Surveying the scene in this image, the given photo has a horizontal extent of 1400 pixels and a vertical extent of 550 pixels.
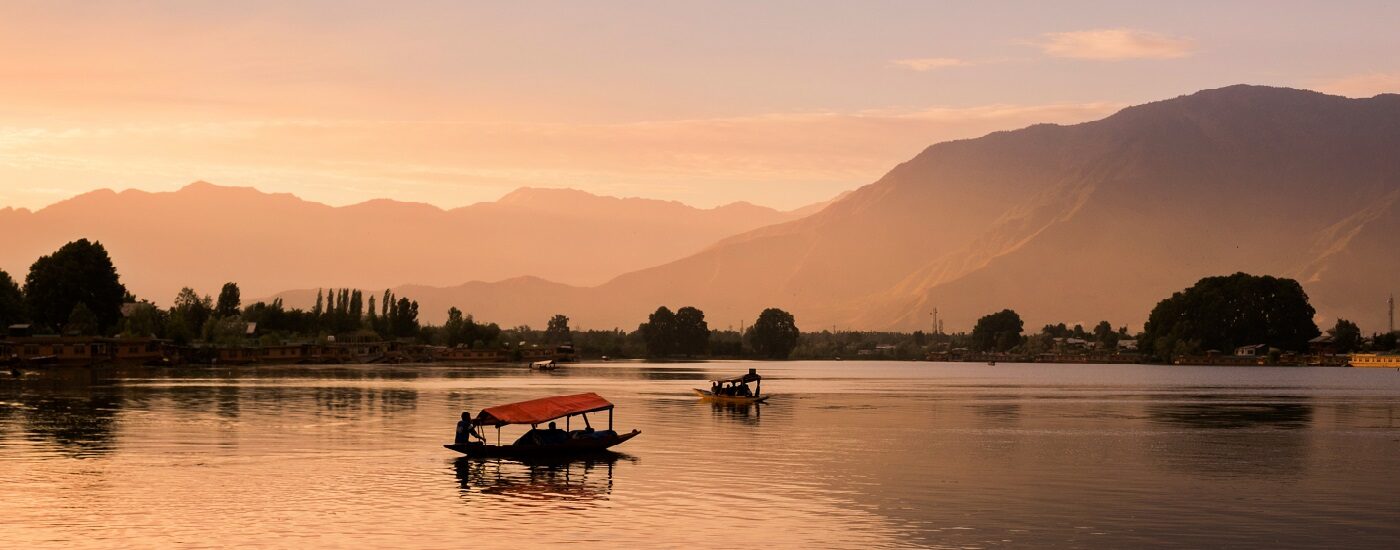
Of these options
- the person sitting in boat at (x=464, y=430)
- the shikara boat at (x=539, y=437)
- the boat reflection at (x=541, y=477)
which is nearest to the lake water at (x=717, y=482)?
the boat reflection at (x=541, y=477)

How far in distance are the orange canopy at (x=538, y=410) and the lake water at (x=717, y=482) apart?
8.25ft

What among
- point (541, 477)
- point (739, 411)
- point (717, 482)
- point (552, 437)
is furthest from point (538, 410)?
point (739, 411)

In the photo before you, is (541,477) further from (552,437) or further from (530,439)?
(552,437)

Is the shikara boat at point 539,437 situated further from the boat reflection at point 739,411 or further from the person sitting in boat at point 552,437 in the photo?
the boat reflection at point 739,411

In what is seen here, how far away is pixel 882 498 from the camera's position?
64.4m

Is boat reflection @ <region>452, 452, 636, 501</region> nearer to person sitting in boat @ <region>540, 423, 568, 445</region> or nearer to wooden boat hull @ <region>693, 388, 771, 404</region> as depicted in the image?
person sitting in boat @ <region>540, 423, 568, 445</region>

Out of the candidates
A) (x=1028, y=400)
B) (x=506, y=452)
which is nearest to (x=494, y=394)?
(x=1028, y=400)

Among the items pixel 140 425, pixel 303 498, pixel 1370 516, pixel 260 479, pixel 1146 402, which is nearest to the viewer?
pixel 1370 516

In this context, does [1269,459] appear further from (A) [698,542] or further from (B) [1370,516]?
(A) [698,542]

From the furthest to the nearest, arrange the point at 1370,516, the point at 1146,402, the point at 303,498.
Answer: the point at 1146,402
the point at 303,498
the point at 1370,516

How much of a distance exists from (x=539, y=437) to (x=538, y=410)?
3246 millimetres

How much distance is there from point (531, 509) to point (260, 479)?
17.2 meters

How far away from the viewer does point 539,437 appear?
79.1m

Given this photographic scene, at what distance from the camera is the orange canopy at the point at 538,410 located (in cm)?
7831
